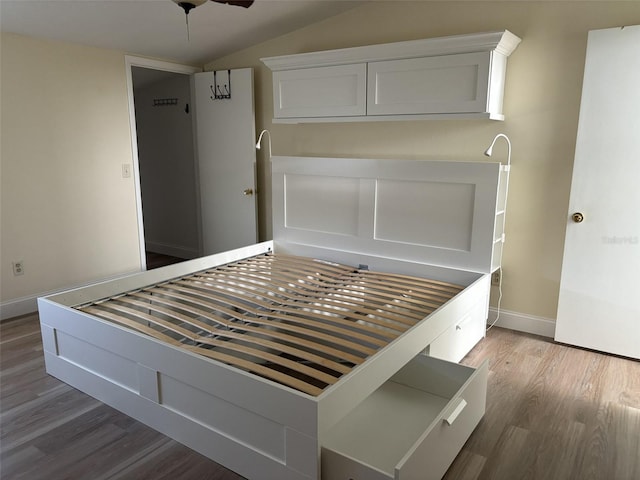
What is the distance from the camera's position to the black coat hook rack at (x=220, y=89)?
4129mm

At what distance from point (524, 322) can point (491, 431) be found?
129 cm

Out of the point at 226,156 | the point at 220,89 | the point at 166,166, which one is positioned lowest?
the point at 166,166

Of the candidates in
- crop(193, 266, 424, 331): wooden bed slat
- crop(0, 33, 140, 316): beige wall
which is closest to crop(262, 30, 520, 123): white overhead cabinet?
crop(193, 266, 424, 331): wooden bed slat

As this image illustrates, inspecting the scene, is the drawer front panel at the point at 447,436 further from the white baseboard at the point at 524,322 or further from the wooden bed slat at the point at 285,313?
the white baseboard at the point at 524,322

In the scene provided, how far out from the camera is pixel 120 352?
2.07 metres

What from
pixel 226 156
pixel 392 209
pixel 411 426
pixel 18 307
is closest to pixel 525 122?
pixel 392 209

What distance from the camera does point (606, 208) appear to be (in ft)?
8.91

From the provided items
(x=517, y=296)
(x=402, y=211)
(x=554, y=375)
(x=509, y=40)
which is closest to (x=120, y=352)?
(x=402, y=211)

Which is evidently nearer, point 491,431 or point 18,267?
point 491,431

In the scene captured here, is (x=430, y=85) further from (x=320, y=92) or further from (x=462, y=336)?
(x=462, y=336)

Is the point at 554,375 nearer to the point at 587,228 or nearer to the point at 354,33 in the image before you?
the point at 587,228

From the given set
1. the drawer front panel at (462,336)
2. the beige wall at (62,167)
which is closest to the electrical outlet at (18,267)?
the beige wall at (62,167)

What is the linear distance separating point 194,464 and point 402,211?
6.75ft

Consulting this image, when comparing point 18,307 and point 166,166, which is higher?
point 166,166
